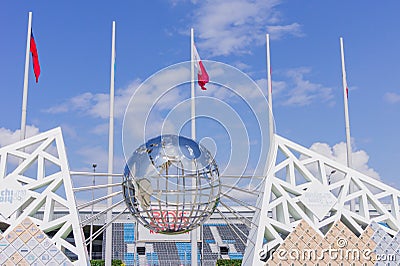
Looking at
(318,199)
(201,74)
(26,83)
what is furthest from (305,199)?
(26,83)

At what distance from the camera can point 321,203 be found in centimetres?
1337

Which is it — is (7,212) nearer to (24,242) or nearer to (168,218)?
(24,242)

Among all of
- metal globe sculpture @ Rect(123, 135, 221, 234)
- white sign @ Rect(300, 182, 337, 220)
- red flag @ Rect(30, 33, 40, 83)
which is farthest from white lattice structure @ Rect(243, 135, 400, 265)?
red flag @ Rect(30, 33, 40, 83)

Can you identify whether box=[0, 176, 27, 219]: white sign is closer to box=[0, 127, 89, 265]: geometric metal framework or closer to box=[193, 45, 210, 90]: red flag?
box=[0, 127, 89, 265]: geometric metal framework

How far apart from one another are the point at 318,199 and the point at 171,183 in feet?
19.6

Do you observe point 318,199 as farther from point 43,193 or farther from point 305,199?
point 43,193

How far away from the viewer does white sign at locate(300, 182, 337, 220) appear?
Result: 13312 millimetres

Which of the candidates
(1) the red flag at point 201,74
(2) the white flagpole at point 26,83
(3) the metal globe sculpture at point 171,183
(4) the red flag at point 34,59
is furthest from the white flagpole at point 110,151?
(3) the metal globe sculpture at point 171,183

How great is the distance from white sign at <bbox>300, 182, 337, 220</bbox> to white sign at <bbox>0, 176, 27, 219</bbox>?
7201mm

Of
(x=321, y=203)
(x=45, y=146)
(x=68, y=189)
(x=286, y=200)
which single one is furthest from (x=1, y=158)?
(x=321, y=203)

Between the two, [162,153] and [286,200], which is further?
[286,200]

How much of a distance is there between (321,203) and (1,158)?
835cm

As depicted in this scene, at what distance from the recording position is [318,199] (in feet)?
43.9

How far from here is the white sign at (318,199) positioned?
13.3 meters
